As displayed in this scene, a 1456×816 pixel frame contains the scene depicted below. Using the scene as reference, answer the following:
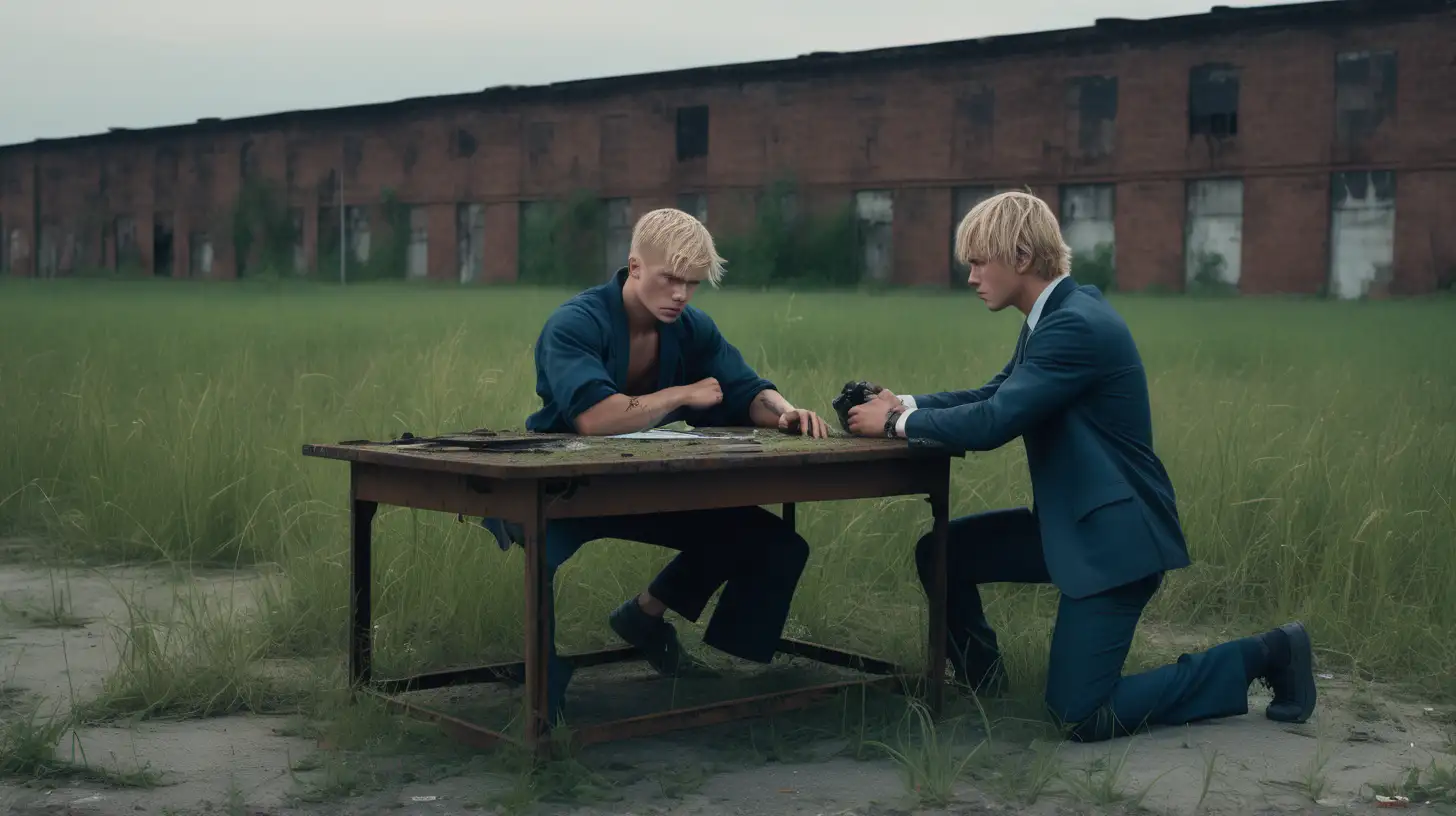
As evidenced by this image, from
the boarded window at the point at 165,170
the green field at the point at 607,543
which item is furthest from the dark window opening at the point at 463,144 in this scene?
the green field at the point at 607,543

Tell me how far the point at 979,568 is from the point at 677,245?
145 cm

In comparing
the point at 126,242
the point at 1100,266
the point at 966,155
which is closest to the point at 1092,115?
the point at 966,155

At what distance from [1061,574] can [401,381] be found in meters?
7.60

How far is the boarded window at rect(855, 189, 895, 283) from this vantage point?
33.7 meters

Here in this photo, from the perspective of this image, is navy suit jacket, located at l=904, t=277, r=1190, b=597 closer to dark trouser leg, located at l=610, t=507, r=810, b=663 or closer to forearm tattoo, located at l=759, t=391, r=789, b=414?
dark trouser leg, located at l=610, t=507, r=810, b=663

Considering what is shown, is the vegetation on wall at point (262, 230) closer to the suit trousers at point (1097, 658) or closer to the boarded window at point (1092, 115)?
the boarded window at point (1092, 115)

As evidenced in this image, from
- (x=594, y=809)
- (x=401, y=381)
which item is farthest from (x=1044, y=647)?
(x=401, y=381)

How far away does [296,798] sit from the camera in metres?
4.32

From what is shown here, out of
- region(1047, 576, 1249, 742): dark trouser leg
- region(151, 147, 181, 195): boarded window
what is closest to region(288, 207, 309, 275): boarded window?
region(151, 147, 181, 195): boarded window

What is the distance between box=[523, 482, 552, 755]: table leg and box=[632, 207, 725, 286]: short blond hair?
107 centimetres

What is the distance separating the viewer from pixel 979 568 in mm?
5469

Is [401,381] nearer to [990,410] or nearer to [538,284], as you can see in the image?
[990,410]

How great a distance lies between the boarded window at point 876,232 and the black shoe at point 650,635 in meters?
28.3

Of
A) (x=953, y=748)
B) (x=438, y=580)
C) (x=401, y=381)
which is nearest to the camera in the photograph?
(x=953, y=748)
